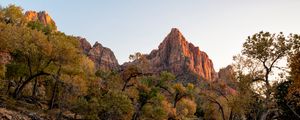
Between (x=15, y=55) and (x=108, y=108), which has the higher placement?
(x=15, y=55)

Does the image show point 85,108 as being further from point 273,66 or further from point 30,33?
point 273,66

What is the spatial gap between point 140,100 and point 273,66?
35.7 meters

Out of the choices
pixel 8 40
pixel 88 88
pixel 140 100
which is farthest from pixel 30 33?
pixel 140 100

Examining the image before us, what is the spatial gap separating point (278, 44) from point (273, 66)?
205 cm

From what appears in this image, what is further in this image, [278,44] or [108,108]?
[108,108]

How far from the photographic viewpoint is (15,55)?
49656 millimetres

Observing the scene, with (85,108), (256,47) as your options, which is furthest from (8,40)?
(256,47)

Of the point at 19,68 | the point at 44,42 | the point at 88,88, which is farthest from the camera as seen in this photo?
the point at 88,88

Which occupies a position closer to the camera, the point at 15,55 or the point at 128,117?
the point at 15,55

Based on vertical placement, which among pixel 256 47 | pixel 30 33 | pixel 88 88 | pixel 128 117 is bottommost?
pixel 128 117

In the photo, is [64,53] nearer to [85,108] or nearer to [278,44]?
[85,108]

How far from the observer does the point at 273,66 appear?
104 ft

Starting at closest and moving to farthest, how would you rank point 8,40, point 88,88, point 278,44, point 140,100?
point 278,44 → point 8,40 → point 88,88 → point 140,100

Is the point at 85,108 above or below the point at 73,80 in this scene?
below
